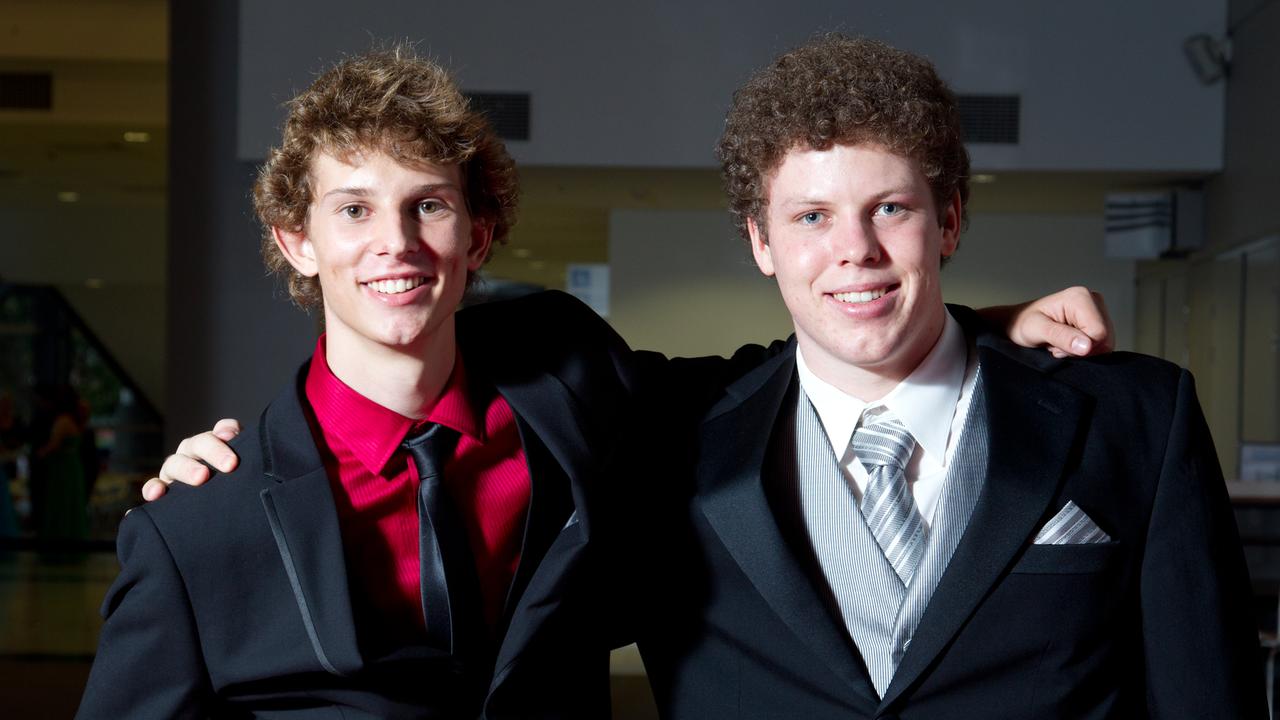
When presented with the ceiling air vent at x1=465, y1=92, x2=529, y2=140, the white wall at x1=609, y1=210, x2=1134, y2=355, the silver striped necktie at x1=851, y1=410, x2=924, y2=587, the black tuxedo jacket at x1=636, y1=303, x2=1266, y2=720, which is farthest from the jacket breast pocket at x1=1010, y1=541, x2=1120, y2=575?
the white wall at x1=609, y1=210, x2=1134, y2=355

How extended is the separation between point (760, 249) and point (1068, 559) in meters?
0.66

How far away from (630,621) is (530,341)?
0.49 m

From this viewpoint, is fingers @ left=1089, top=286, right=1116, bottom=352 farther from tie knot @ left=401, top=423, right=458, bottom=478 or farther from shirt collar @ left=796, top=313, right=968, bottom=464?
tie knot @ left=401, top=423, right=458, bottom=478

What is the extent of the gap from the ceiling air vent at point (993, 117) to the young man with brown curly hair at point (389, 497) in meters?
6.91

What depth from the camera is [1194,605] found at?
5.39ft

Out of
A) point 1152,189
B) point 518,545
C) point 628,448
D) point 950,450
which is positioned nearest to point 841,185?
point 950,450

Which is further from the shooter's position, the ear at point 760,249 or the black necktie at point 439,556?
the ear at point 760,249

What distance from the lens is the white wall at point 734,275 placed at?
10.7m

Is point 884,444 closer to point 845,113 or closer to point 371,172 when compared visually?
point 845,113

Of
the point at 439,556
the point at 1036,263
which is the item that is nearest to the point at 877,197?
the point at 439,556

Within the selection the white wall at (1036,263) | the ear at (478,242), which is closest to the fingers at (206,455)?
the ear at (478,242)

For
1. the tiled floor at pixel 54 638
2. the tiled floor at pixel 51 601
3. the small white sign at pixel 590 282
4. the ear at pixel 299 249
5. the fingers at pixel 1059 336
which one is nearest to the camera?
the fingers at pixel 1059 336

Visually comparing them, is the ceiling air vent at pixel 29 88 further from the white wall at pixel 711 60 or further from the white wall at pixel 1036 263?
the white wall at pixel 1036 263

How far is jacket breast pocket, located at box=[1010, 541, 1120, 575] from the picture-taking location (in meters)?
1.65
